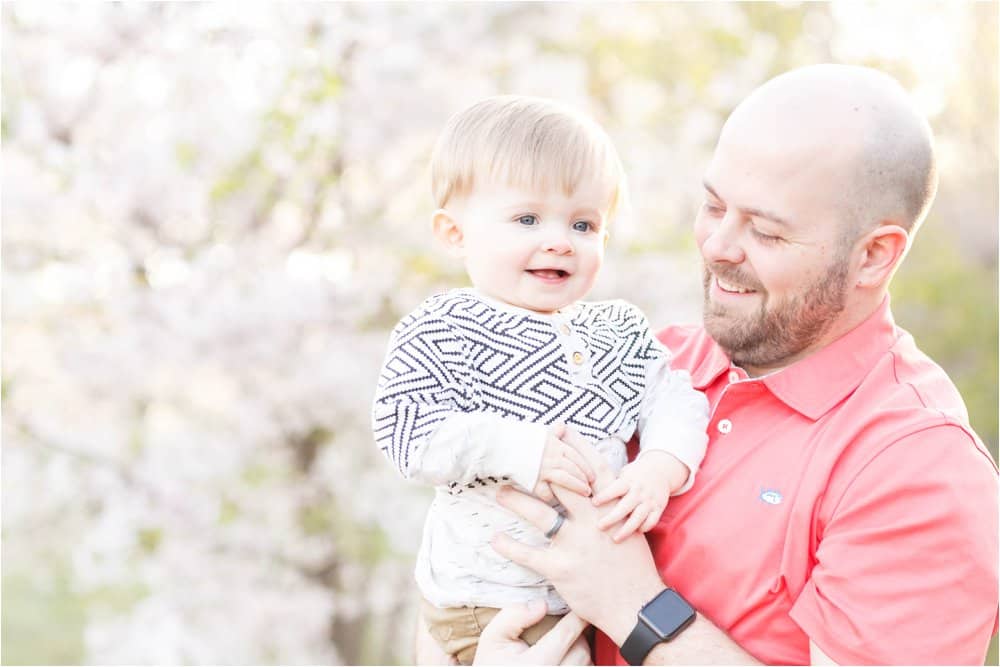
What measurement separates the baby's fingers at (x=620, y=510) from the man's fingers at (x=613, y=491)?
0.02 meters

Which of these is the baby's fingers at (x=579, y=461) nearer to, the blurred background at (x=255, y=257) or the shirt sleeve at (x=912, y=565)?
the shirt sleeve at (x=912, y=565)

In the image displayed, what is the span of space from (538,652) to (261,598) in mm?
4306

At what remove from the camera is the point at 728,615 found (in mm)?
2055

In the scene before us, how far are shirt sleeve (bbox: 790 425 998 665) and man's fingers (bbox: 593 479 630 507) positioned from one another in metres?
0.42

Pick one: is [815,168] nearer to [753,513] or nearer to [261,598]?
[753,513]

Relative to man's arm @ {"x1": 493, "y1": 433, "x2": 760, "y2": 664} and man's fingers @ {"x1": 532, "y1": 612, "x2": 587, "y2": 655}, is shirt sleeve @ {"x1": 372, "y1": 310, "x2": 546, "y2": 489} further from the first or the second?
man's fingers @ {"x1": 532, "y1": 612, "x2": 587, "y2": 655}

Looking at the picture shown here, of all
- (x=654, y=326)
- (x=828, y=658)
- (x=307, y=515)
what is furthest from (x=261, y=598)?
(x=828, y=658)

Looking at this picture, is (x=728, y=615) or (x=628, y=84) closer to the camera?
(x=728, y=615)

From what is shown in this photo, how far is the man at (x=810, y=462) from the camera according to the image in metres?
1.84


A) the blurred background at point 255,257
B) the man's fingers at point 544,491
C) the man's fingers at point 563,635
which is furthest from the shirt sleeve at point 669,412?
the blurred background at point 255,257

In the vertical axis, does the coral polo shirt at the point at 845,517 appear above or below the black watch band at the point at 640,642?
above

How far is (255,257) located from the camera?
219 inches

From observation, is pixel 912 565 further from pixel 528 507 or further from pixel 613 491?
pixel 528 507

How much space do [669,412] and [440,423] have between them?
55 cm
